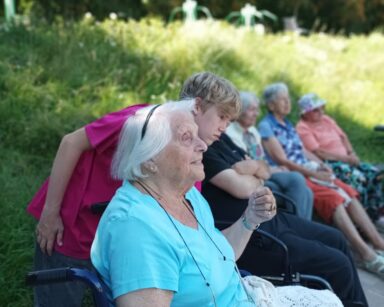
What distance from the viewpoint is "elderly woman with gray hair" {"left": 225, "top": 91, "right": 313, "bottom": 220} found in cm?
379

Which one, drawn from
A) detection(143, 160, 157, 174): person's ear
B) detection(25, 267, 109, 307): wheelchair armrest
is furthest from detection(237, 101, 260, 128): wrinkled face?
detection(25, 267, 109, 307): wheelchair armrest

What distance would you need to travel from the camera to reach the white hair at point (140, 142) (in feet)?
5.56

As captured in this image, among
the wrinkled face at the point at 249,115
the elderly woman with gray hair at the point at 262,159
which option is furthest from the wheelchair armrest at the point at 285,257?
the wrinkled face at the point at 249,115

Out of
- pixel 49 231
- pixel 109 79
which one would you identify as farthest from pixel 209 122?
pixel 109 79

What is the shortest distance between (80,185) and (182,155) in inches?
28.5

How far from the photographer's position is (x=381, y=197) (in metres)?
4.75

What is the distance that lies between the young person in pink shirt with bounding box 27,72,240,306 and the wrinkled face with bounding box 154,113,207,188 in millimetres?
430

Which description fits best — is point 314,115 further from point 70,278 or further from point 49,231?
point 70,278

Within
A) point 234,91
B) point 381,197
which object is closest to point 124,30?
point 381,197

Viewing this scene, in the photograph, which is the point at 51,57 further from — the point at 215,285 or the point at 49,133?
the point at 215,285

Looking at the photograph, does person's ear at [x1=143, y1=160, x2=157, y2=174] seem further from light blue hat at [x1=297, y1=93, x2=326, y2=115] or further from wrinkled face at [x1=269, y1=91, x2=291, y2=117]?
light blue hat at [x1=297, y1=93, x2=326, y2=115]

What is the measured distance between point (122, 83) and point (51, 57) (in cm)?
82

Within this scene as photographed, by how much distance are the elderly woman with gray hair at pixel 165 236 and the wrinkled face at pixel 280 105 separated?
271 cm

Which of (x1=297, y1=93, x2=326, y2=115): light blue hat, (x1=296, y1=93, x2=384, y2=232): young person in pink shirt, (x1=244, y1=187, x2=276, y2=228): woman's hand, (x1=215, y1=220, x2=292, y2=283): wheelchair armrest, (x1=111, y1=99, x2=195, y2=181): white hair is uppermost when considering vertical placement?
(x1=111, y1=99, x2=195, y2=181): white hair
